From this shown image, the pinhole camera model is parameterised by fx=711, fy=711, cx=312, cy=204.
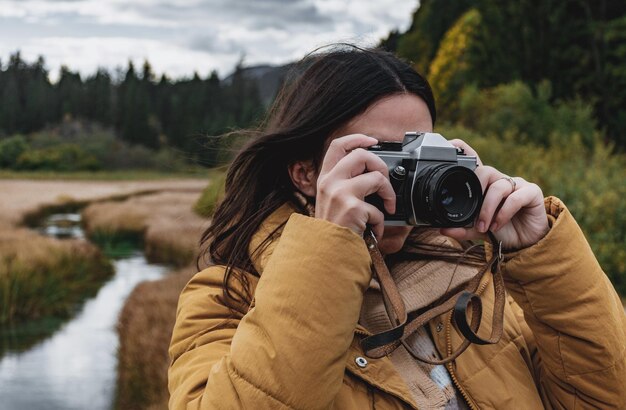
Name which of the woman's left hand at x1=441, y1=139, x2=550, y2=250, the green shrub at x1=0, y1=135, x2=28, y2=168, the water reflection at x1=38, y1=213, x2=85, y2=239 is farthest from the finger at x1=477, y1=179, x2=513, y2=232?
the green shrub at x1=0, y1=135, x2=28, y2=168

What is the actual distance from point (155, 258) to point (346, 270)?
12.9m

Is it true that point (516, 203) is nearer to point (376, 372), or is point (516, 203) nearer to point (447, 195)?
point (447, 195)

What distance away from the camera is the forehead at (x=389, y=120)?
1378 millimetres

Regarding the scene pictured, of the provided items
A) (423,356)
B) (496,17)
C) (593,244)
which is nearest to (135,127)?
(496,17)

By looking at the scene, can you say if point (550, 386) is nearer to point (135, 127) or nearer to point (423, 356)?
point (423, 356)

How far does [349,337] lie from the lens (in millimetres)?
1123

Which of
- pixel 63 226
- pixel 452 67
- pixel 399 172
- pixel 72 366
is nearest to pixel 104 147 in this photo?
pixel 63 226

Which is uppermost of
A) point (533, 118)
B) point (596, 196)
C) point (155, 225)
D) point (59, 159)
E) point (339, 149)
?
point (339, 149)

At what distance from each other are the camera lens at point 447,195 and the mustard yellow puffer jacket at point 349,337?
128 millimetres

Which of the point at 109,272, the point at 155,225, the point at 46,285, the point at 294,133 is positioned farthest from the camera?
the point at 155,225

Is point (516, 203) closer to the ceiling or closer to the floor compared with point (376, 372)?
closer to the ceiling

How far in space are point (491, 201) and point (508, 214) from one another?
0.13ft

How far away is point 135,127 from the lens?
58.2m

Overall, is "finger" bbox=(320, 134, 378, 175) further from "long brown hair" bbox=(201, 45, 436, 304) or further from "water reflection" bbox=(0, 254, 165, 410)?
"water reflection" bbox=(0, 254, 165, 410)
